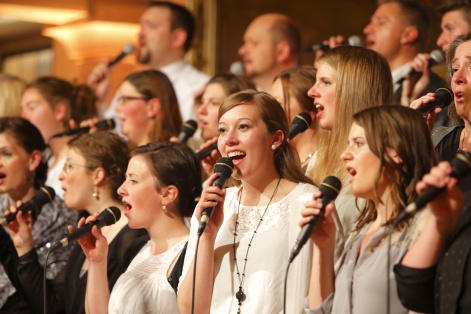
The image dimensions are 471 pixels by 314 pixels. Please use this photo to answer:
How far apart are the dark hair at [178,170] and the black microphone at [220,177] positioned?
1.98 feet

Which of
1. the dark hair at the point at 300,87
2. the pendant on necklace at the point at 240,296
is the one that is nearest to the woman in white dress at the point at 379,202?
the pendant on necklace at the point at 240,296

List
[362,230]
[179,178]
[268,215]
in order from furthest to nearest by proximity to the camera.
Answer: [179,178], [268,215], [362,230]

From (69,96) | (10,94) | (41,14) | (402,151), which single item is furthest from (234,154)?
(41,14)

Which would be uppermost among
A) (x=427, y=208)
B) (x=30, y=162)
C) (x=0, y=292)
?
(x=427, y=208)

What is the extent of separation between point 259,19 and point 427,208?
3.45 m

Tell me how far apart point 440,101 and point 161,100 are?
191 cm

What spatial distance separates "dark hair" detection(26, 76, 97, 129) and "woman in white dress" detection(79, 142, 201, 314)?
75.7 inches

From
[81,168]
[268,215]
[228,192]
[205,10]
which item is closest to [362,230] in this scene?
[268,215]

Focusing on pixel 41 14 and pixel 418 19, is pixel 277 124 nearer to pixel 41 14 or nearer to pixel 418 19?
pixel 418 19

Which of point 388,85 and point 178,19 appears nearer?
point 388,85

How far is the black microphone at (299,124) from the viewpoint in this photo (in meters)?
3.94

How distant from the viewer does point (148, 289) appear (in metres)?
3.85

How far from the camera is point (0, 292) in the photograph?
4.62m

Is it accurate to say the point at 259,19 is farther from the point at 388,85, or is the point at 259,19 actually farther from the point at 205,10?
the point at 388,85
